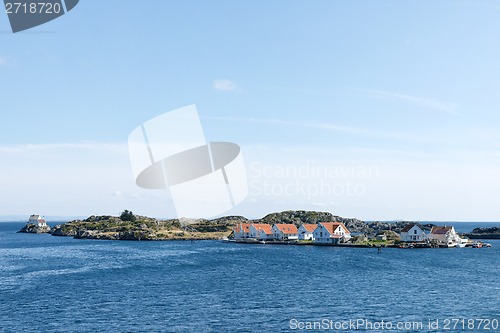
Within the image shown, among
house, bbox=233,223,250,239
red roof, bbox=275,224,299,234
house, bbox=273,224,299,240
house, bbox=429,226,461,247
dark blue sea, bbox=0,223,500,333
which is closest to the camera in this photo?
dark blue sea, bbox=0,223,500,333

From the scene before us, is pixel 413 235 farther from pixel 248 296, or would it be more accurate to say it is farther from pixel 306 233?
pixel 248 296

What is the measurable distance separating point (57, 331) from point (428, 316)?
1553 inches

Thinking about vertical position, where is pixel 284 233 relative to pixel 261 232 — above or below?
below

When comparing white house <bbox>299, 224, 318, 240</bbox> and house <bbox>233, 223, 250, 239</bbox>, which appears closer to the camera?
white house <bbox>299, 224, 318, 240</bbox>

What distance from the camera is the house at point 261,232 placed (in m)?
183

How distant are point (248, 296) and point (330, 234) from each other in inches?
4070

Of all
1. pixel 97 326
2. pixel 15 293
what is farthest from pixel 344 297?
pixel 15 293

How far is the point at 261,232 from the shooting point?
184 metres

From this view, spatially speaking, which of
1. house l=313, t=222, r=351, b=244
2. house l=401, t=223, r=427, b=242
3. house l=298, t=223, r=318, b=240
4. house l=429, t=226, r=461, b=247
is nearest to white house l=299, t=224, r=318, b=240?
house l=298, t=223, r=318, b=240

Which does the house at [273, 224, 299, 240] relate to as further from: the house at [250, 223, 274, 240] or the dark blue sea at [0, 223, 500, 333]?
the dark blue sea at [0, 223, 500, 333]

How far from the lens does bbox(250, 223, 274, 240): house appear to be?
601ft

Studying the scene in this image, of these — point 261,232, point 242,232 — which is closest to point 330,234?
point 261,232

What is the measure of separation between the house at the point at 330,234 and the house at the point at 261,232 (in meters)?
24.8

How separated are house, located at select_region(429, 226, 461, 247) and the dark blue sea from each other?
5600 cm
